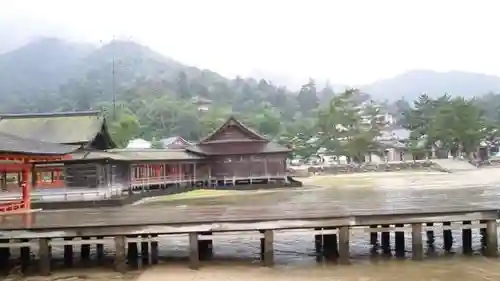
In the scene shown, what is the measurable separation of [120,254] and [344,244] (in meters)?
6.53

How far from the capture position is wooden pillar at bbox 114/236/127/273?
15742 mm

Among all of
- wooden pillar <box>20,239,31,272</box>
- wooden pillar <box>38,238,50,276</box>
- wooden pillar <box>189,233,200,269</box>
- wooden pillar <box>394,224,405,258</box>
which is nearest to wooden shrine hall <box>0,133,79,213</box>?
wooden pillar <box>20,239,31,272</box>

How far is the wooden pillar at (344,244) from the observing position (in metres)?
15.7

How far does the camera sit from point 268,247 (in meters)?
15.9

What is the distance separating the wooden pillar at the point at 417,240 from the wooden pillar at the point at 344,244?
6.52ft

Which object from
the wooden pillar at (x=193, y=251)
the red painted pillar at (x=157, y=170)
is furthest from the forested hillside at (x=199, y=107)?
the wooden pillar at (x=193, y=251)

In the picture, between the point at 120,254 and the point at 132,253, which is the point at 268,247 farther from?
the point at 132,253

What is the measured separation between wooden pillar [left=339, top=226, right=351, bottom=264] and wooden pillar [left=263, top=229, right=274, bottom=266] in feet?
6.54

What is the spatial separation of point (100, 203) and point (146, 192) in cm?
926

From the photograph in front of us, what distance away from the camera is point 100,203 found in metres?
34.0

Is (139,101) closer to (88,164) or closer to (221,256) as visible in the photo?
(88,164)

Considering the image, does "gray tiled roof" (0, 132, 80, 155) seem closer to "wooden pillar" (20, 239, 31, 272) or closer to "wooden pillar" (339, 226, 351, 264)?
"wooden pillar" (20, 239, 31, 272)

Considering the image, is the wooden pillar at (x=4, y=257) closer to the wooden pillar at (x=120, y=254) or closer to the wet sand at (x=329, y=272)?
the wet sand at (x=329, y=272)

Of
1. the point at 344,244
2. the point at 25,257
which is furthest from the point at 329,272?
the point at 25,257
